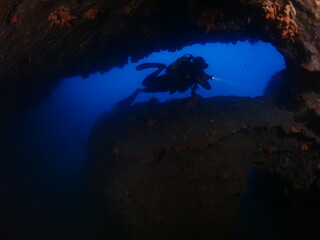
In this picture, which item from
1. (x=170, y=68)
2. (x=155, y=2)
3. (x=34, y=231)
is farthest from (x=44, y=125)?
(x=155, y=2)

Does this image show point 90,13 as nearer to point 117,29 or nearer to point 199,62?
point 117,29

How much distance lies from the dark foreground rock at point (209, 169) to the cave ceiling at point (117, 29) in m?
1.74

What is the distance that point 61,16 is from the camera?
13.7 feet

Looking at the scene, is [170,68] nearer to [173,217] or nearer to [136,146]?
[136,146]

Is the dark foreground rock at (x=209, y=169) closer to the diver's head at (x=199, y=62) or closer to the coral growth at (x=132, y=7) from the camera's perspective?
the diver's head at (x=199, y=62)

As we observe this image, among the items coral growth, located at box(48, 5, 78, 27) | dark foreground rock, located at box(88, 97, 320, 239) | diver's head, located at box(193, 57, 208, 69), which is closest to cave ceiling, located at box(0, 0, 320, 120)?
coral growth, located at box(48, 5, 78, 27)

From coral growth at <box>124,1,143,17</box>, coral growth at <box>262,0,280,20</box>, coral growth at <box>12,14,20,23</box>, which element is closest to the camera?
coral growth at <box>12,14,20,23</box>

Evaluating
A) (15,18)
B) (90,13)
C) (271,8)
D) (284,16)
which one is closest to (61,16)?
(90,13)

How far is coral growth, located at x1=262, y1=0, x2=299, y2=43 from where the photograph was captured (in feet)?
13.1

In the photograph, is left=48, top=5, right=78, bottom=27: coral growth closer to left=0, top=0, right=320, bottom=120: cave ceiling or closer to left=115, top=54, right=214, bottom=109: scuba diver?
left=0, top=0, right=320, bottom=120: cave ceiling

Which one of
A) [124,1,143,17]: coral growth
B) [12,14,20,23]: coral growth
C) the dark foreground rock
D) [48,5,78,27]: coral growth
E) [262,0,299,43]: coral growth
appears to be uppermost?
[124,1,143,17]: coral growth

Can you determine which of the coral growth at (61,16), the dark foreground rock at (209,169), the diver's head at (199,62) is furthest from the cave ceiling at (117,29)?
the dark foreground rock at (209,169)

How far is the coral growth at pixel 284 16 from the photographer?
400cm

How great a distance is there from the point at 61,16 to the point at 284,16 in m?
3.65
